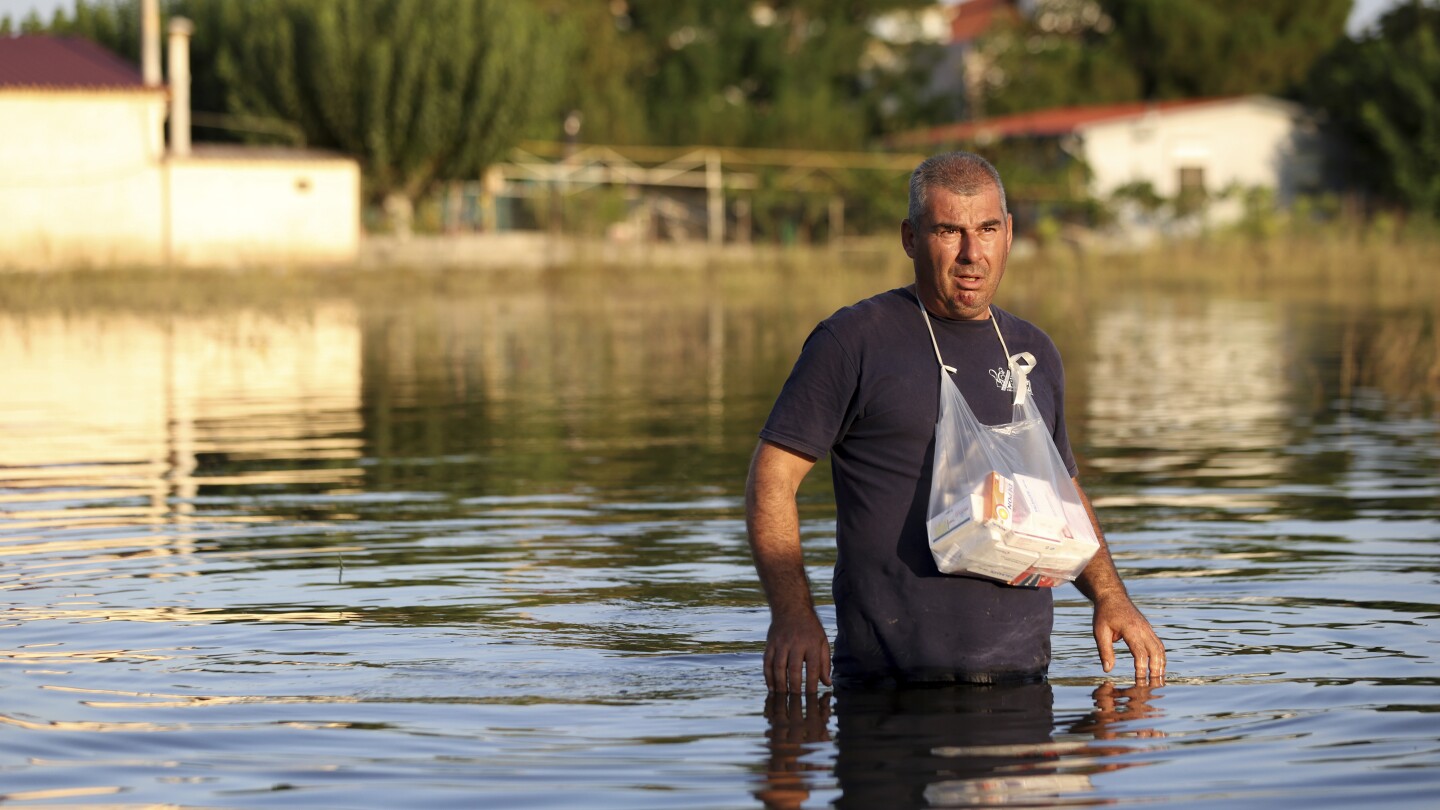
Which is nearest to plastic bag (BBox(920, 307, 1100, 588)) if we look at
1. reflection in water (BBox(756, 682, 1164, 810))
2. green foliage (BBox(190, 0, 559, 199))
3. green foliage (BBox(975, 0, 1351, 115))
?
reflection in water (BBox(756, 682, 1164, 810))

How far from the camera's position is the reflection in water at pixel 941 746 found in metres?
5.08

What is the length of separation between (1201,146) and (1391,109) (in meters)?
4.93

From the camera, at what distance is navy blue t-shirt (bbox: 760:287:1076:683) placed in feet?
17.3

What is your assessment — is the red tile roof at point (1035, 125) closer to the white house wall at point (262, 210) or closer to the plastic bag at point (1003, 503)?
the white house wall at point (262, 210)

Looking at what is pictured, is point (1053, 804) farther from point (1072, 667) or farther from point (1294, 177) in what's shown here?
point (1294, 177)

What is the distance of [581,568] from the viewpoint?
29.6ft

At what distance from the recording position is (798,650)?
17.0 feet

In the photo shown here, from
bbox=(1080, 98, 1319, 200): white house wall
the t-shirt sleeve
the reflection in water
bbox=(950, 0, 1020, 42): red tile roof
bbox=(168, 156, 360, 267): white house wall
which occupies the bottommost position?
the reflection in water

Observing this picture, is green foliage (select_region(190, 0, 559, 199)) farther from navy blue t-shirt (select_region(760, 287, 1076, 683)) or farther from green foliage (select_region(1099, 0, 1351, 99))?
navy blue t-shirt (select_region(760, 287, 1076, 683))

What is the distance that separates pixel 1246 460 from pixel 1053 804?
27.6ft

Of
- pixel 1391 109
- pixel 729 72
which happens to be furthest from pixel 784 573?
pixel 729 72

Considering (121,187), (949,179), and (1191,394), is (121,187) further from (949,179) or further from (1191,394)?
(949,179)

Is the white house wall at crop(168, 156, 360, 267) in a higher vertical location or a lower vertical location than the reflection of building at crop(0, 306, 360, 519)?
higher

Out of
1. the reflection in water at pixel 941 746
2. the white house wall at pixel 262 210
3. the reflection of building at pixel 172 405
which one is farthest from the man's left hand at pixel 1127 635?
the white house wall at pixel 262 210
